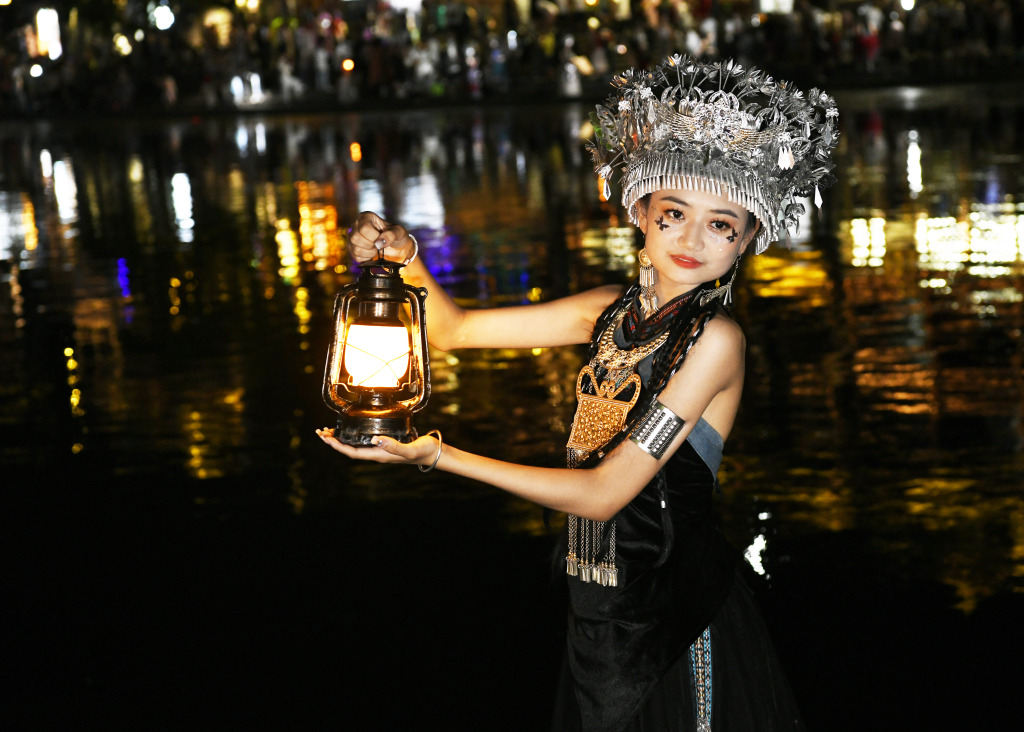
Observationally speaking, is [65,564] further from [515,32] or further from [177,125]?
[515,32]

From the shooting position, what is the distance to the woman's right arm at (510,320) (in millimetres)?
3289

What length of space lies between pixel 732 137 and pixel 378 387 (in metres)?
0.89

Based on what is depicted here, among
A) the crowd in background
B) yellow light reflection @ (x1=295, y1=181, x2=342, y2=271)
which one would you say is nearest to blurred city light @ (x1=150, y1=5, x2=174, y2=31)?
the crowd in background

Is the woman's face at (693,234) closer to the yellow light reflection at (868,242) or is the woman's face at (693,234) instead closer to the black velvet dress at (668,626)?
the black velvet dress at (668,626)

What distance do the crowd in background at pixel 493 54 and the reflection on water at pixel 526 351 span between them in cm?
1332

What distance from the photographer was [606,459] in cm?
279

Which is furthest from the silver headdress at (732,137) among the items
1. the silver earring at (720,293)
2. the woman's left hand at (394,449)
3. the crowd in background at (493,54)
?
the crowd in background at (493,54)

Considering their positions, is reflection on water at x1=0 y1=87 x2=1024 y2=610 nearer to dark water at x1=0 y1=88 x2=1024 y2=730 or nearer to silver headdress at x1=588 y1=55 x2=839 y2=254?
dark water at x1=0 y1=88 x2=1024 y2=730

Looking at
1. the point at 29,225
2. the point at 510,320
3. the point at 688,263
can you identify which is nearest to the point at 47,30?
the point at 29,225

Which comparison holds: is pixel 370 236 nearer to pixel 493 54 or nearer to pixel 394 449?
pixel 394 449

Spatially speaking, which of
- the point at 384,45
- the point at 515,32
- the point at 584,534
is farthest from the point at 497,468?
the point at 515,32

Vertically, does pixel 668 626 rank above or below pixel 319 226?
below

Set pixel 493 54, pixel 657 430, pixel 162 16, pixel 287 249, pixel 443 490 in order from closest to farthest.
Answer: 1. pixel 657 430
2. pixel 443 490
3. pixel 287 249
4. pixel 493 54
5. pixel 162 16

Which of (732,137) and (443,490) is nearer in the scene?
(732,137)
